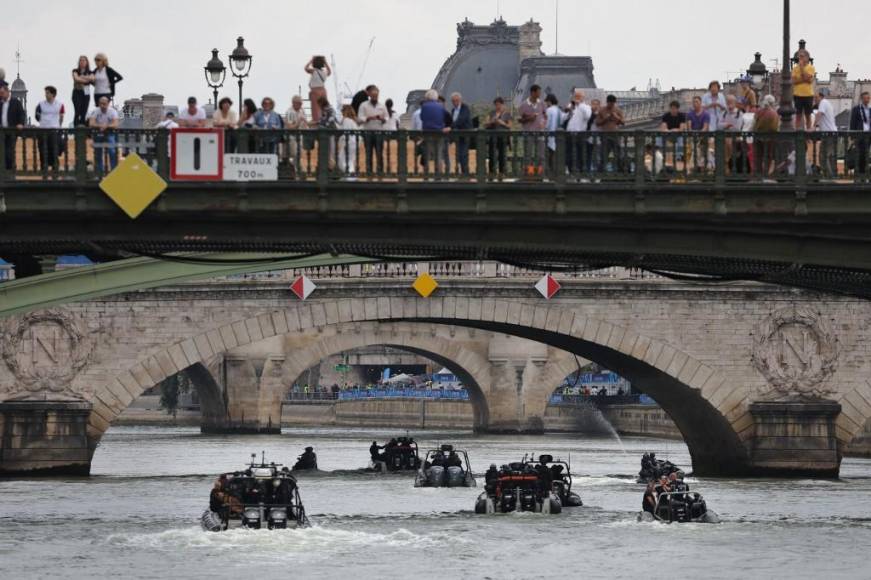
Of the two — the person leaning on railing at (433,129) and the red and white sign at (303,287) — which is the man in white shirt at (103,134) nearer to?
the person leaning on railing at (433,129)

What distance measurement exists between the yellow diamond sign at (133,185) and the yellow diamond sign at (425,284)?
33.5 metres

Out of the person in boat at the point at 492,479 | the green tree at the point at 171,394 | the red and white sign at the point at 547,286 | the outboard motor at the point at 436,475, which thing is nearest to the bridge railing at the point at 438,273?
the red and white sign at the point at 547,286

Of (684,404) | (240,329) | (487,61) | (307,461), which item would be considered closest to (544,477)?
(684,404)

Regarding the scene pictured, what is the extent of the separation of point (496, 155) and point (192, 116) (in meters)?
4.95

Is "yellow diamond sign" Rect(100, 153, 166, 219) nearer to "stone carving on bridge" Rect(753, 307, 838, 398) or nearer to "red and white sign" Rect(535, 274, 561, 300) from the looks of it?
"red and white sign" Rect(535, 274, 561, 300)

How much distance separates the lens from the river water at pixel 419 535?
42750mm

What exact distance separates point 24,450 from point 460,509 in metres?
13.2

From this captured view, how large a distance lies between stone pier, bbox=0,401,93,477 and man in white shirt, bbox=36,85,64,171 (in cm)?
3042

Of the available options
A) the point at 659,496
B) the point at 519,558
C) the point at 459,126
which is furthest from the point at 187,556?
the point at 459,126

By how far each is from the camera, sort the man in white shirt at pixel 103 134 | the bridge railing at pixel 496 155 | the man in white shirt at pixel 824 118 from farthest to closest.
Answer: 1. the man in white shirt at pixel 824 118
2. the man in white shirt at pixel 103 134
3. the bridge railing at pixel 496 155

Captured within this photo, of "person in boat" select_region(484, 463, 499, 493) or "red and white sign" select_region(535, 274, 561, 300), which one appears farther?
"red and white sign" select_region(535, 274, 561, 300)

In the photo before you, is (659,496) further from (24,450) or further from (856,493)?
(24,450)

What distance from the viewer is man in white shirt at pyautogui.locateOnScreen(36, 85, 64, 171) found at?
30.0 m

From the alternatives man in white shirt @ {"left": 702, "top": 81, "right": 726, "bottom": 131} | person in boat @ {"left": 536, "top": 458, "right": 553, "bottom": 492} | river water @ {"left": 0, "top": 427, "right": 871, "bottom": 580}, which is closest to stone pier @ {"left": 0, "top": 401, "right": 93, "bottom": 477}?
river water @ {"left": 0, "top": 427, "right": 871, "bottom": 580}
